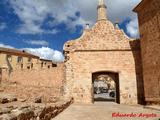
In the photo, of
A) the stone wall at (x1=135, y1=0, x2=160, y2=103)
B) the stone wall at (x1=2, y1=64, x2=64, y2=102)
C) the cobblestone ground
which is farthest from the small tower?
the cobblestone ground

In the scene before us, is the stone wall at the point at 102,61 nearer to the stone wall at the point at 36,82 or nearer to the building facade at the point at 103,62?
the building facade at the point at 103,62

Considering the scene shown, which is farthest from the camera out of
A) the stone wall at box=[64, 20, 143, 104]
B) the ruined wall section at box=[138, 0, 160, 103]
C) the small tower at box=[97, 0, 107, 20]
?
the small tower at box=[97, 0, 107, 20]

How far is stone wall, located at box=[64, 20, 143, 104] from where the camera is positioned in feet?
50.0

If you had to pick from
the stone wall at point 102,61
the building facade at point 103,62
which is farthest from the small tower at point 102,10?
the stone wall at point 102,61

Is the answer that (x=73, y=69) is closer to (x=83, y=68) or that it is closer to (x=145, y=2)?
(x=83, y=68)

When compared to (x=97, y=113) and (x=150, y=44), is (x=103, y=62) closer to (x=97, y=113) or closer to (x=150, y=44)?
(x=150, y=44)

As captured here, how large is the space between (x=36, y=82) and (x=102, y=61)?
1497cm

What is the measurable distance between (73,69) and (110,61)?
2790 mm

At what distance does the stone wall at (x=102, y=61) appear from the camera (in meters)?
15.2

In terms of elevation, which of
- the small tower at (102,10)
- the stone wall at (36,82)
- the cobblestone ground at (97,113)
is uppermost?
the small tower at (102,10)

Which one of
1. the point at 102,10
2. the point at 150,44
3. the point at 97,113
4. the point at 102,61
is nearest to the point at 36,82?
the point at 102,10

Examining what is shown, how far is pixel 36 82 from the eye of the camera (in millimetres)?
28312

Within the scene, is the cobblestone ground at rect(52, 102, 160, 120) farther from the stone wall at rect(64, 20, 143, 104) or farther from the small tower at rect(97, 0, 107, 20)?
the small tower at rect(97, 0, 107, 20)

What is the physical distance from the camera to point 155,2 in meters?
12.7
